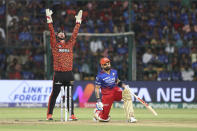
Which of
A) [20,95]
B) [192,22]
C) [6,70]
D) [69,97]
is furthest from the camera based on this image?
[192,22]

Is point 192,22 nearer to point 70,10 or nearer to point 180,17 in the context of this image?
point 180,17

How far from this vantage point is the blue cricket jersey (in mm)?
14695

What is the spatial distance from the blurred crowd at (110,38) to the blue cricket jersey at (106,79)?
9.07 metres

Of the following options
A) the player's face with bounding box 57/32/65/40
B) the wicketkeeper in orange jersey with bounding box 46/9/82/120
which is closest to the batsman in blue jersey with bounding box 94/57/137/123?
the wicketkeeper in orange jersey with bounding box 46/9/82/120

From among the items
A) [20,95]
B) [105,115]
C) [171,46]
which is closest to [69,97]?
[105,115]

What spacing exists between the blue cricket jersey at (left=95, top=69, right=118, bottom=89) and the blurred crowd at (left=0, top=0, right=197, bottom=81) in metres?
9.07

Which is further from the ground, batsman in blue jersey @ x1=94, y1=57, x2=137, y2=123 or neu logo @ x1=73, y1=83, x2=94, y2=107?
batsman in blue jersey @ x1=94, y1=57, x2=137, y2=123

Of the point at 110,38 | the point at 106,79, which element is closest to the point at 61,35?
the point at 106,79

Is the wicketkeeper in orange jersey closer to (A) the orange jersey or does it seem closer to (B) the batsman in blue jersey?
(A) the orange jersey

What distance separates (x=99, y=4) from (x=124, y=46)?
419 centimetres

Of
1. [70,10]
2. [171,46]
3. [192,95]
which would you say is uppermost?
[70,10]

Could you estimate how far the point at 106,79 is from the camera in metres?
14.7

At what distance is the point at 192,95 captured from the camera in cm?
2347

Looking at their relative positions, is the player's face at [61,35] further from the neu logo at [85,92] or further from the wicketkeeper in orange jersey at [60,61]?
the neu logo at [85,92]
